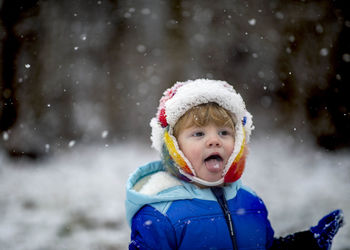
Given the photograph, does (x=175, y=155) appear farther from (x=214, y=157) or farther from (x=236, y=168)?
(x=236, y=168)

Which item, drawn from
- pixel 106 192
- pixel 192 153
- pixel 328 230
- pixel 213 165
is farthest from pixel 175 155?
pixel 106 192

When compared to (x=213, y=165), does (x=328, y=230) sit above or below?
below

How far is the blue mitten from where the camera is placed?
1629 millimetres

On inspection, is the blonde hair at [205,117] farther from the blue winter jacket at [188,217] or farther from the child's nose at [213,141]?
the blue winter jacket at [188,217]

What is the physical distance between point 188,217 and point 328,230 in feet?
2.54

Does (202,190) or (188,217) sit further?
(202,190)

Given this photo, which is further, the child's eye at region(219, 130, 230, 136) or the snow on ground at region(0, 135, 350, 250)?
the snow on ground at region(0, 135, 350, 250)

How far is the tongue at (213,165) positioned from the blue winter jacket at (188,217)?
0.13m

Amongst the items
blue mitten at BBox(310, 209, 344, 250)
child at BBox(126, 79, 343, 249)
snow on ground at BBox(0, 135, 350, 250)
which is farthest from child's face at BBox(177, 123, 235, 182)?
snow on ground at BBox(0, 135, 350, 250)

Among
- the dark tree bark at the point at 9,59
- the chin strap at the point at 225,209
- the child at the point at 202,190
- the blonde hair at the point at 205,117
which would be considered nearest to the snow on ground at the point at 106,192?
the dark tree bark at the point at 9,59

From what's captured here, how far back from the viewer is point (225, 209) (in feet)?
4.96

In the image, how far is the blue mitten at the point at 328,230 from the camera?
5.34ft

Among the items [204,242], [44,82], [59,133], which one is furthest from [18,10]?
[204,242]

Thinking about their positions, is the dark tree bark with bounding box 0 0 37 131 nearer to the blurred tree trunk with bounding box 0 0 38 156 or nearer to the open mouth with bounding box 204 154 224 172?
the blurred tree trunk with bounding box 0 0 38 156
